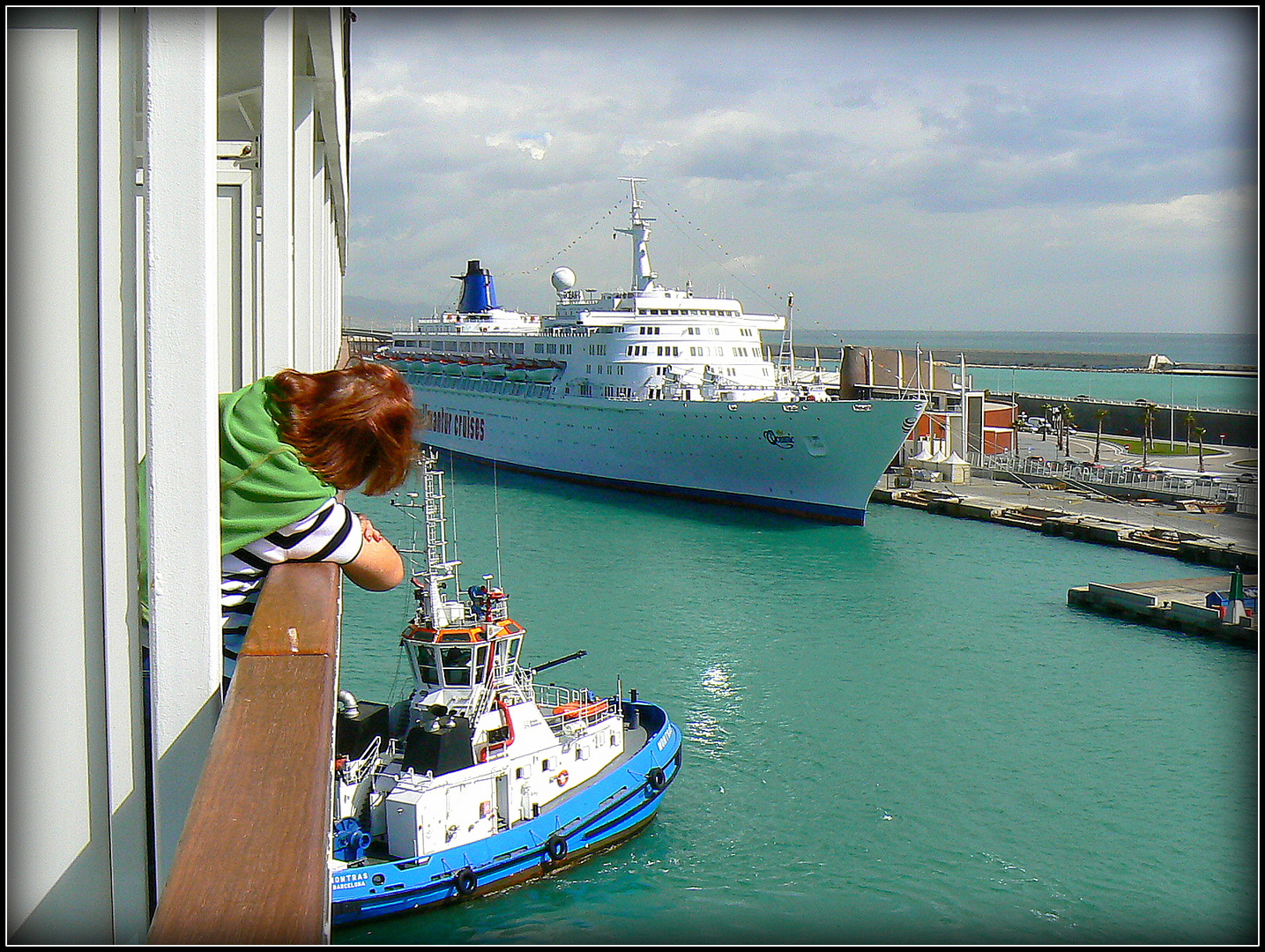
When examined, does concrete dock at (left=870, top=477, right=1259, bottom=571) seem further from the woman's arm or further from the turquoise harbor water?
the woman's arm

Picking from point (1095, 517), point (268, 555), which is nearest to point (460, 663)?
point (268, 555)

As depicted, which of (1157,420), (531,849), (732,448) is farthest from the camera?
(1157,420)

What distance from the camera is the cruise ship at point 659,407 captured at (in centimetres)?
2380

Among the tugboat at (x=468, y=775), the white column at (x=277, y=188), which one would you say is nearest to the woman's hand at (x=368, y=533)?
the white column at (x=277, y=188)

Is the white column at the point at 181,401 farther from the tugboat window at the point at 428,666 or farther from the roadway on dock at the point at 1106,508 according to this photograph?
the roadway on dock at the point at 1106,508

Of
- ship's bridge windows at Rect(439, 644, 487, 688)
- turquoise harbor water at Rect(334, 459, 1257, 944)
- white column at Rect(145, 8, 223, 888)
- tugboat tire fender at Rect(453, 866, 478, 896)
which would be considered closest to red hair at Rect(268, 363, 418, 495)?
white column at Rect(145, 8, 223, 888)

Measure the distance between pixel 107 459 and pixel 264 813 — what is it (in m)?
0.43

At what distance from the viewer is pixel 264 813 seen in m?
0.78

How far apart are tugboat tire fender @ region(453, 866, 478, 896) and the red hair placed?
7112 mm

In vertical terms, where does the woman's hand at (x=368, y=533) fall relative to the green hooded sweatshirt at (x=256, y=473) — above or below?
below

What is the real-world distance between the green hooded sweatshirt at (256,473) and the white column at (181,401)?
232mm

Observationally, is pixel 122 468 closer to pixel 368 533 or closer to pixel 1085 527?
pixel 368 533

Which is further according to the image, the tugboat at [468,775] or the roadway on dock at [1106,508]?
the roadway on dock at [1106,508]

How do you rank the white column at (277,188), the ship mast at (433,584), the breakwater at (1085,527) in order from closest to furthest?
the white column at (277,188), the ship mast at (433,584), the breakwater at (1085,527)
